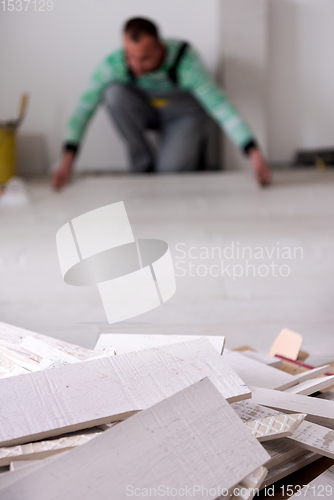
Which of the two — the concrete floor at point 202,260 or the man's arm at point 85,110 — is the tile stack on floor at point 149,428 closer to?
the concrete floor at point 202,260

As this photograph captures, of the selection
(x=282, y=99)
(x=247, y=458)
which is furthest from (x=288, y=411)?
(x=282, y=99)

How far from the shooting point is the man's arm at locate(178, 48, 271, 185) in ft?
9.43

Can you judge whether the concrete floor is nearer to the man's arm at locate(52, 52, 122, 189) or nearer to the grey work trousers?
the man's arm at locate(52, 52, 122, 189)

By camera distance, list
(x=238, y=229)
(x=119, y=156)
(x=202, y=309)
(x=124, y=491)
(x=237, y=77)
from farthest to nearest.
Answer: (x=119, y=156), (x=237, y=77), (x=238, y=229), (x=202, y=309), (x=124, y=491)

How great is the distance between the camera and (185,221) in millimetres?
2328

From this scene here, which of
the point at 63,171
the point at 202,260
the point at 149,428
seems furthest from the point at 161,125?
the point at 149,428

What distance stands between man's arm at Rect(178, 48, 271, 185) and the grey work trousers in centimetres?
33

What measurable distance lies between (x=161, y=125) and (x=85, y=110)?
0.79 m

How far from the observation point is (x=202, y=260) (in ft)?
5.73

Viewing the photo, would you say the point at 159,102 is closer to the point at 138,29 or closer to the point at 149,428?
the point at 138,29

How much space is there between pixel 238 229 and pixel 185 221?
1.00 feet

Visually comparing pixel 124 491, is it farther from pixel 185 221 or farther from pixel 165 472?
pixel 185 221

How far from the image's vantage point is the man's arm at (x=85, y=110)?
293 cm

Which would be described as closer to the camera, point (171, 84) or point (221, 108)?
point (221, 108)
